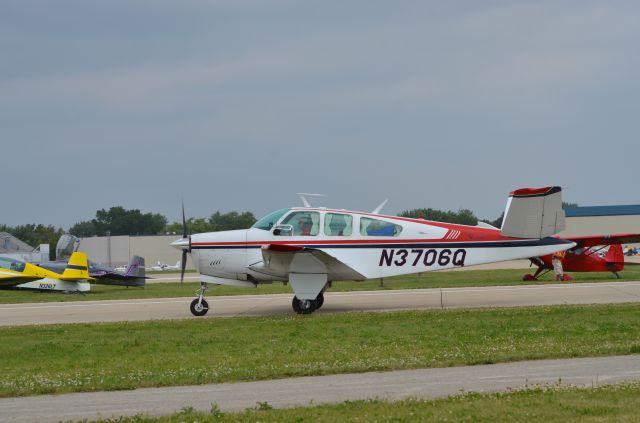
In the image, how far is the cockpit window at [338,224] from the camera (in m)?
19.0

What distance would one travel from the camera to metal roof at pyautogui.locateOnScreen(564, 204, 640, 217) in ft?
329

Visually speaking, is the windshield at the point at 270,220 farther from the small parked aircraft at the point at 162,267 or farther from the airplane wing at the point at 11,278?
the small parked aircraft at the point at 162,267

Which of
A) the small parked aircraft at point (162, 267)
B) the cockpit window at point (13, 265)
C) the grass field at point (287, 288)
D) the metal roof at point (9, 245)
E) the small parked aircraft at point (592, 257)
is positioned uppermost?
the metal roof at point (9, 245)

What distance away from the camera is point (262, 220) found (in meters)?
19.4

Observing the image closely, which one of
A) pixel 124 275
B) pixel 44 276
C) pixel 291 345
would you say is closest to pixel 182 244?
pixel 291 345

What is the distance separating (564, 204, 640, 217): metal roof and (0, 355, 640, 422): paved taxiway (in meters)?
94.8

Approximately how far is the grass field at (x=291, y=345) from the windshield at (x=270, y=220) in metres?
2.31

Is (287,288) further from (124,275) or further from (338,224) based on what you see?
(338,224)

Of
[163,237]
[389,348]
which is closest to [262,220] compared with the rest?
[389,348]

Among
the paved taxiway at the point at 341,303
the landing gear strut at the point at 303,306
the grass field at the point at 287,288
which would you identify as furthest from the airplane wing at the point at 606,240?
the landing gear strut at the point at 303,306

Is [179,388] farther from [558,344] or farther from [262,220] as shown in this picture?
[262,220]

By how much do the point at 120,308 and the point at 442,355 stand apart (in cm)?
1449

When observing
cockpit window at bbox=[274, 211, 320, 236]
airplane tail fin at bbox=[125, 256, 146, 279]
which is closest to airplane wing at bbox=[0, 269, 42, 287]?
airplane tail fin at bbox=[125, 256, 146, 279]

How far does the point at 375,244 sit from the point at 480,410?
Result: 11.3 m
